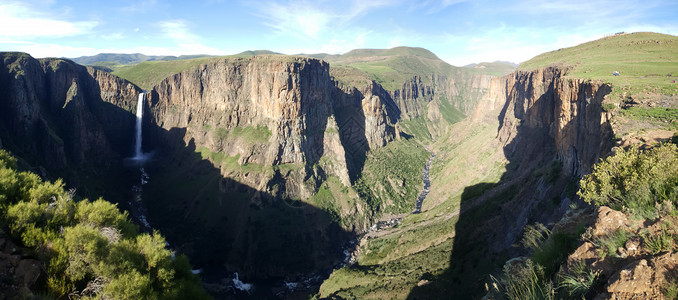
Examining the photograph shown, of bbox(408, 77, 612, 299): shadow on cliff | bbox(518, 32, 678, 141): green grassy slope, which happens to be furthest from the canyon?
bbox(518, 32, 678, 141): green grassy slope

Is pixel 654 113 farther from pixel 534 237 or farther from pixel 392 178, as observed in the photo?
pixel 392 178

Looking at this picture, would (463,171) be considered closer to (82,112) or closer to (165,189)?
(165,189)

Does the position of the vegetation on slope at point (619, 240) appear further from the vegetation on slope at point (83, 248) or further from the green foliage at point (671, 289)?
the vegetation on slope at point (83, 248)

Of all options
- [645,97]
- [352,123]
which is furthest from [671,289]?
[352,123]

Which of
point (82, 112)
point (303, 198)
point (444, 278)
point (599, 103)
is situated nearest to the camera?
point (599, 103)

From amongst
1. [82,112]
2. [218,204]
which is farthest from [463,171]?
[82,112]
